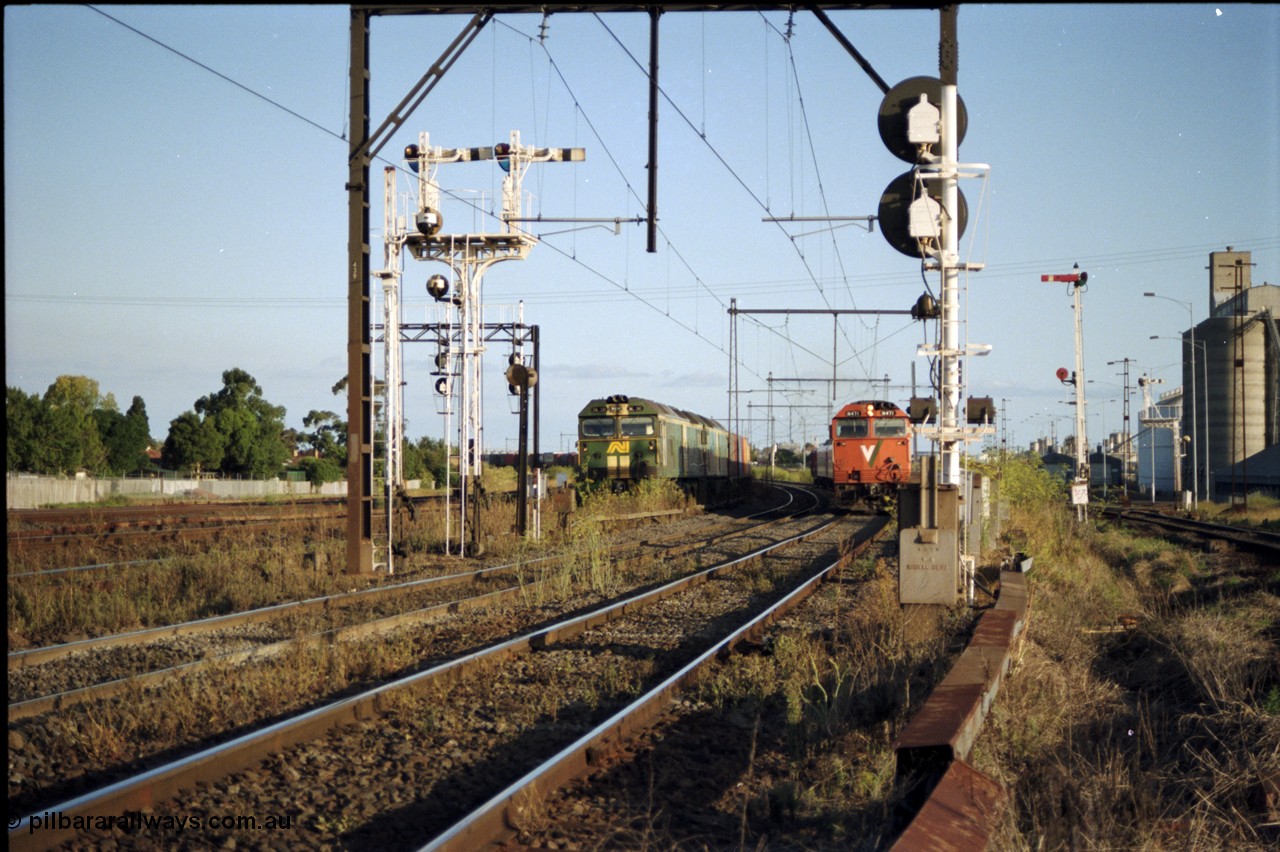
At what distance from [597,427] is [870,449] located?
27.5 feet

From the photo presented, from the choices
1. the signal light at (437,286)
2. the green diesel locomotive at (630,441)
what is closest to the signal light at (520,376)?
the signal light at (437,286)

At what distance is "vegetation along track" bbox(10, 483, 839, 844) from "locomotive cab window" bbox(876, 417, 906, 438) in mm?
25691

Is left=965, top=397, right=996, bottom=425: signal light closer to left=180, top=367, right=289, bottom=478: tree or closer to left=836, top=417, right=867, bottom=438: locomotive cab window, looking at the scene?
left=836, top=417, right=867, bottom=438: locomotive cab window

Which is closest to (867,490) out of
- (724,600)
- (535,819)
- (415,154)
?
(415,154)

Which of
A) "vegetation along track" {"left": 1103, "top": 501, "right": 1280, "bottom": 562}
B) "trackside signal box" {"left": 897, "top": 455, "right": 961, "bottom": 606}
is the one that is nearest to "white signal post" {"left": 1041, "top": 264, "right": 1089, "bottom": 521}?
"vegetation along track" {"left": 1103, "top": 501, "right": 1280, "bottom": 562}

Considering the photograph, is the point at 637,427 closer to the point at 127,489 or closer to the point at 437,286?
the point at 437,286

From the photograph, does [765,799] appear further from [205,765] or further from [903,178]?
[903,178]

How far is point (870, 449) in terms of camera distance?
33.5 meters

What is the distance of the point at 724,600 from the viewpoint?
534 inches

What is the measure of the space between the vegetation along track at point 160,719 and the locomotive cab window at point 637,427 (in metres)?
23.7

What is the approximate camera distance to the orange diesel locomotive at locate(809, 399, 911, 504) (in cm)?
3347

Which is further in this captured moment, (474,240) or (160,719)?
(474,240)

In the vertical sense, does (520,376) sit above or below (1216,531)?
above

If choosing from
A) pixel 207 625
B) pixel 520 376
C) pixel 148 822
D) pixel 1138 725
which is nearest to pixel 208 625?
pixel 207 625
